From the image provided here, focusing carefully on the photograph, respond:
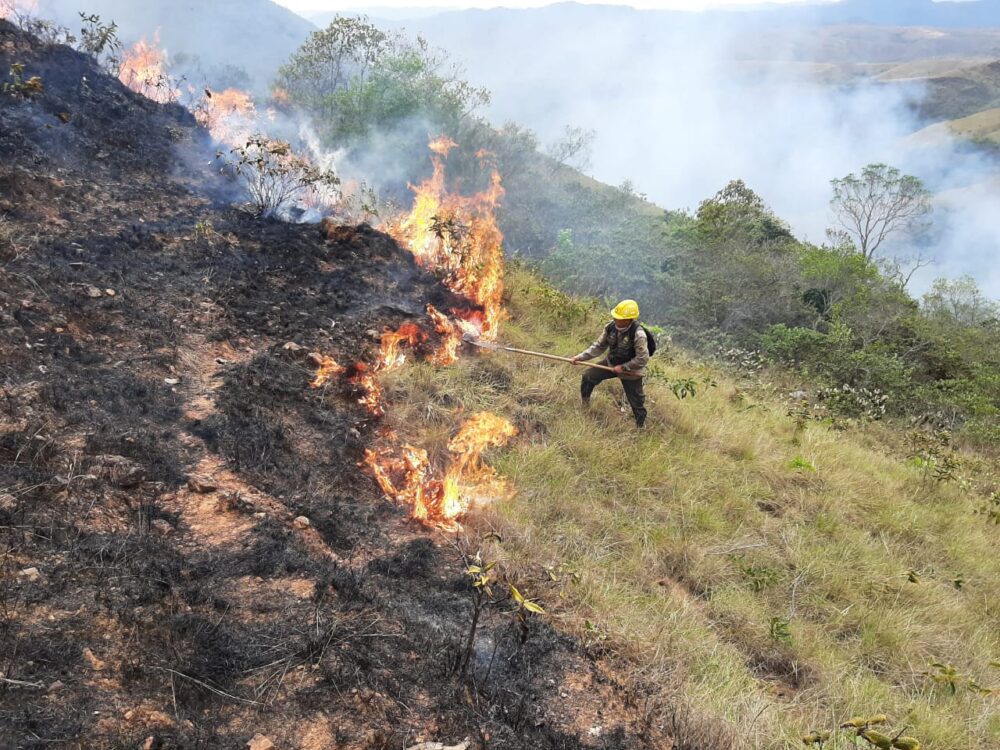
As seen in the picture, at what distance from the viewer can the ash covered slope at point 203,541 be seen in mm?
2332

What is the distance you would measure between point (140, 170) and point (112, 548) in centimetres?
770

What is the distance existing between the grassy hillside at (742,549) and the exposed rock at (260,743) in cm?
180

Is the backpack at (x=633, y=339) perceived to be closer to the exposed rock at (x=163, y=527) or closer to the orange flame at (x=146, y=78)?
the exposed rock at (x=163, y=527)

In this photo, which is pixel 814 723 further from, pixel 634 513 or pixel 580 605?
pixel 634 513

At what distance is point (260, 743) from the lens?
2174mm

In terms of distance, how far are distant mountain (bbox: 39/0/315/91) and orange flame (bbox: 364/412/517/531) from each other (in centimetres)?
1957

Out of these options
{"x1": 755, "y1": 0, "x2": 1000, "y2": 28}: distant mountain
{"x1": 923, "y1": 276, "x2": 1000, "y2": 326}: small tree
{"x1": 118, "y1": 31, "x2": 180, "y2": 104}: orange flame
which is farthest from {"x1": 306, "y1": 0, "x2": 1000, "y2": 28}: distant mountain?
{"x1": 118, "y1": 31, "x2": 180, "y2": 104}: orange flame

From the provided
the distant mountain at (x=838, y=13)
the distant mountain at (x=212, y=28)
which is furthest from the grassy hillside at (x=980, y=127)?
the distant mountain at (x=838, y=13)

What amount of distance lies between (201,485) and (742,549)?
4.42 meters

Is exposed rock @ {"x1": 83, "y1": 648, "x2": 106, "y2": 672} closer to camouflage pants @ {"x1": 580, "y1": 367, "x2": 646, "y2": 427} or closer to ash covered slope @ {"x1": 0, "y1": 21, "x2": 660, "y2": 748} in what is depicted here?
ash covered slope @ {"x1": 0, "y1": 21, "x2": 660, "y2": 748}

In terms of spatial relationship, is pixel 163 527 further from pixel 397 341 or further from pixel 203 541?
pixel 397 341

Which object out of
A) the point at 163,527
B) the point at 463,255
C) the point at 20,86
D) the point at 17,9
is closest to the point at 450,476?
the point at 163,527

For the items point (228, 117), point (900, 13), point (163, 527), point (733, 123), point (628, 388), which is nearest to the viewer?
point (163, 527)

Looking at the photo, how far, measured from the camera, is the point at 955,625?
4535mm
